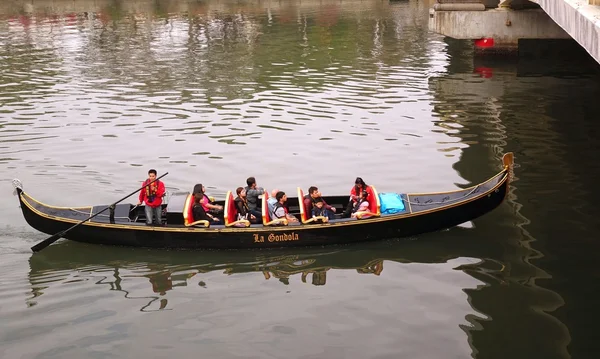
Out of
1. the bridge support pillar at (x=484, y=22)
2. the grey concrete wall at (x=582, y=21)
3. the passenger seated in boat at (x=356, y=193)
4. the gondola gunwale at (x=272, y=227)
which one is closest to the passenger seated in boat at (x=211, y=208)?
the gondola gunwale at (x=272, y=227)

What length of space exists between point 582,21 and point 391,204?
5658 millimetres

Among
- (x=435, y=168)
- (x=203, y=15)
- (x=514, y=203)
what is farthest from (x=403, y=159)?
(x=203, y=15)

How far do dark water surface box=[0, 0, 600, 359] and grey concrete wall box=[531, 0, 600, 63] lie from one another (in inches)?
180

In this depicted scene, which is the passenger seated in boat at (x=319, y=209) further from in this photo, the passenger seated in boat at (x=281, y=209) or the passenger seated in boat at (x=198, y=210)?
the passenger seated in boat at (x=198, y=210)

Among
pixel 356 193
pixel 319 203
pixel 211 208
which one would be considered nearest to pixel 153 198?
pixel 211 208

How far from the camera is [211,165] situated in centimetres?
2573

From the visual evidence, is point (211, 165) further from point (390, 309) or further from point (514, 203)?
point (390, 309)

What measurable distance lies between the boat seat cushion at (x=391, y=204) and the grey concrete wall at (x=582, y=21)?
16.7ft

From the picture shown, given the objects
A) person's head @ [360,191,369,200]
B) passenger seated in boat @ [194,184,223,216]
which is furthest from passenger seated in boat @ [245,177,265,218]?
person's head @ [360,191,369,200]

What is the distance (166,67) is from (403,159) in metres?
20.4

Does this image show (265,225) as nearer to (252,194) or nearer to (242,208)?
(242,208)

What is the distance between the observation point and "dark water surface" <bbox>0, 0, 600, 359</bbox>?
15.4 meters

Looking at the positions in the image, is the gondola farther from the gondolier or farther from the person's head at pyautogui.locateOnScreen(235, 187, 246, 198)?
the person's head at pyautogui.locateOnScreen(235, 187, 246, 198)

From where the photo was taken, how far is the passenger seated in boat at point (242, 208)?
19656 millimetres
